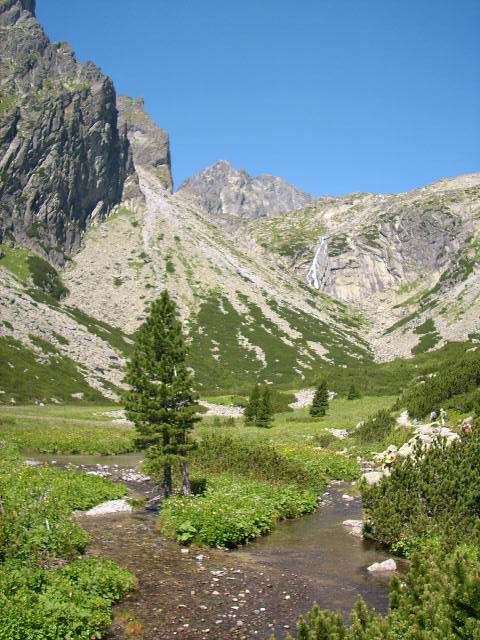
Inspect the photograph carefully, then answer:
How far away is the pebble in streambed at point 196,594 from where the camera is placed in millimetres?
8922

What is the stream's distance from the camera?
912 centimetres

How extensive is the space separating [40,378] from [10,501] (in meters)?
60.8

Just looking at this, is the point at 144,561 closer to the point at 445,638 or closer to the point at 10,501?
the point at 10,501

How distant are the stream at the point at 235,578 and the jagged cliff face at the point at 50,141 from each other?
123 metres

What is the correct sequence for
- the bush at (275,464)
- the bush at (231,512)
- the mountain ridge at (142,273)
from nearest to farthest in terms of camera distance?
the bush at (231,512), the bush at (275,464), the mountain ridge at (142,273)

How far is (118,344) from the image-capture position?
3836 inches

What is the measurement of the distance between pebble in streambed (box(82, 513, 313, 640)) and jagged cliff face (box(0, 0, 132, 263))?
123555mm

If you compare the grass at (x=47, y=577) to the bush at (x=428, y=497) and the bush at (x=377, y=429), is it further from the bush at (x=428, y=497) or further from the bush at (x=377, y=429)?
the bush at (x=377, y=429)

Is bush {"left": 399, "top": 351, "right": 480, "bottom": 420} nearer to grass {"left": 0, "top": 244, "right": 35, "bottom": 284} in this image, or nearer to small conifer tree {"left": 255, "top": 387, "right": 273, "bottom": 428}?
small conifer tree {"left": 255, "top": 387, "right": 273, "bottom": 428}

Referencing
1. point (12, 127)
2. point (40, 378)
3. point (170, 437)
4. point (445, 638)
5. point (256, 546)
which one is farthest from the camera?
point (12, 127)

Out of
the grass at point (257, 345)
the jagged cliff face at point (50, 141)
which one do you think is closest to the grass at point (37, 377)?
the grass at point (257, 345)

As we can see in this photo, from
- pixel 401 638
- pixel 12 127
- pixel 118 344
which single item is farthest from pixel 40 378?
pixel 12 127

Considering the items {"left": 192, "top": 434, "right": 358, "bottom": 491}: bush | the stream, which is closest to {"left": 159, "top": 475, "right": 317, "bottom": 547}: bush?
the stream

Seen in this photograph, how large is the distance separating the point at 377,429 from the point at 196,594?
74.8ft
